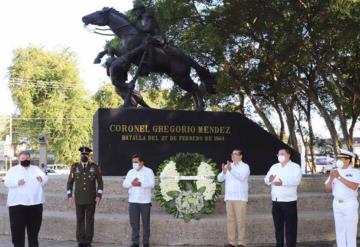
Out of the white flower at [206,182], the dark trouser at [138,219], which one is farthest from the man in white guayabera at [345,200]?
the dark trouser at [138,219]

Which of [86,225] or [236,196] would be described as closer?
[236,196]

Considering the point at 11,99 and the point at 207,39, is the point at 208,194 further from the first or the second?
the point at 11,99

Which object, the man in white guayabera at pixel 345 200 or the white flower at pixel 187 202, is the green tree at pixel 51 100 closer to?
the white flower at pixel 187 202

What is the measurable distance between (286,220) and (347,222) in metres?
1.09

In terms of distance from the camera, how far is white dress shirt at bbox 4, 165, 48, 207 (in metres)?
8.52

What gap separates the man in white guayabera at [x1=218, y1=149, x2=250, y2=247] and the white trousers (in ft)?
5.79

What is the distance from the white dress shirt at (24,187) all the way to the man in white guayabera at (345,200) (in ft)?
14.7

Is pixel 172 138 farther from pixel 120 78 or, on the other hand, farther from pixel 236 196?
pixel 236 196

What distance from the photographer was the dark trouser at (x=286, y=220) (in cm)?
876

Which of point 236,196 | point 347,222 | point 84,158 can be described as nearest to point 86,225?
point 84,158

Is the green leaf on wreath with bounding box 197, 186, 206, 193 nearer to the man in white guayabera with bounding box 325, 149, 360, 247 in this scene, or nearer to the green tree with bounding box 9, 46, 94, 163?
the man in white guayabera with bounding box 325, 149, 360, 247

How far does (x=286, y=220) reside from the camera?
8789 mm

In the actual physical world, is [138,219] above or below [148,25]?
below

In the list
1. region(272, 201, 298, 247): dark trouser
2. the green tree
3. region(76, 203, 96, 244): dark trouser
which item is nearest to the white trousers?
region(272, 201, 298, 247): dark trouser
